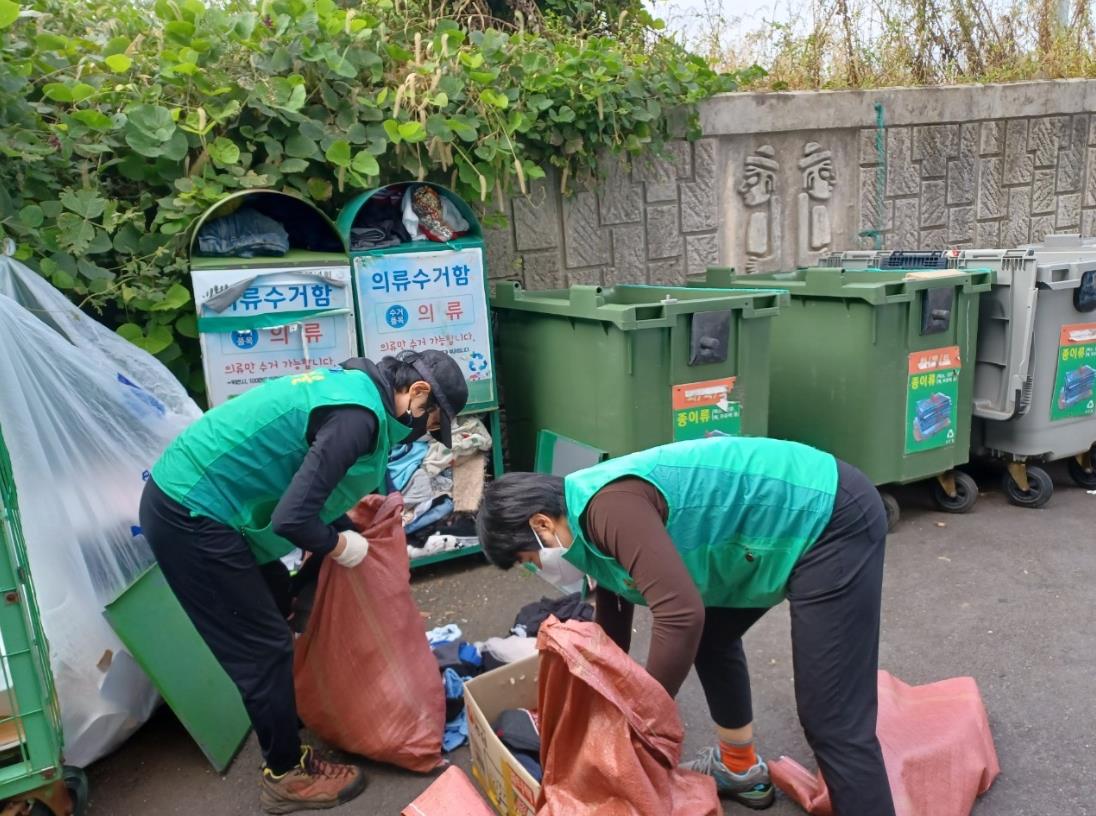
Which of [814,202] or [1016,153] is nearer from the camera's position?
[814,202]

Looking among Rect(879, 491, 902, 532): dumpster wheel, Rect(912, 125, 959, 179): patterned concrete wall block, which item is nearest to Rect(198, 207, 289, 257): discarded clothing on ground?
Rect(879, 491, 902, 532): dumpster wheel

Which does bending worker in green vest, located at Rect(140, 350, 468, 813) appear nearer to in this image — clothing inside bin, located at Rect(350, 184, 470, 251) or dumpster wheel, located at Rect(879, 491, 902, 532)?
clothing inside bin, located at Rect(350, 184, 470, 251)

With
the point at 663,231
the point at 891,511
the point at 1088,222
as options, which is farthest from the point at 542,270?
the point at 1088,222

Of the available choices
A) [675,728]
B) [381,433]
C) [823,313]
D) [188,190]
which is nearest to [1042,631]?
[823,313]

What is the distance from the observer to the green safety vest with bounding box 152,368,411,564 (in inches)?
95.6

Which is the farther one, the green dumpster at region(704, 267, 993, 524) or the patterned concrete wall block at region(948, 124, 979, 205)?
the patterned concrete wall block at region(948, 124, 979, 205)

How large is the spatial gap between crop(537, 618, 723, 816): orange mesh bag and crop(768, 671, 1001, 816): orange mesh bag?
2.22 feet

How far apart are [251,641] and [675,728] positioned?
126 centimetres

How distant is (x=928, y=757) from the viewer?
2.39 metres

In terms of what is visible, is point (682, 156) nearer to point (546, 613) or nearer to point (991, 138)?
point (991, 138)

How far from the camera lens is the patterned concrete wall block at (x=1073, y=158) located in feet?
22.7

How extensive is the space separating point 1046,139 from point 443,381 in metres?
6.24

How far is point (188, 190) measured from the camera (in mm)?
3666

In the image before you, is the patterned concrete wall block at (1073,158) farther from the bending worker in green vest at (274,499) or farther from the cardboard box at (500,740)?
the cardboard box at (500,740)
